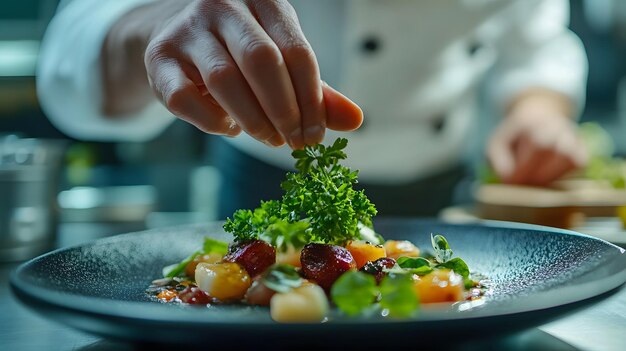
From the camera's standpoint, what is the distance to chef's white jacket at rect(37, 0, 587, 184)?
232cm

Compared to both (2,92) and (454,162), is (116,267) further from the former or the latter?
(2,92)

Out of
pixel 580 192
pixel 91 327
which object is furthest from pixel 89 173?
pixel 91 327

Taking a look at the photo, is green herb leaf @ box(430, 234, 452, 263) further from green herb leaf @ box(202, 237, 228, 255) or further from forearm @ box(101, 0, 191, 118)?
forearm @ box(101, 0, 191, 118)

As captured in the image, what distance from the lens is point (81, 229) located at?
271 cm

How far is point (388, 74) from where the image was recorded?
2.57m

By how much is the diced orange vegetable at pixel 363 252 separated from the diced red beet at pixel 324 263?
95mm

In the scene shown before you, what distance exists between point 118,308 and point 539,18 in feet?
8.58

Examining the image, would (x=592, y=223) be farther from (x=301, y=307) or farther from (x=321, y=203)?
(x=301, y=307)

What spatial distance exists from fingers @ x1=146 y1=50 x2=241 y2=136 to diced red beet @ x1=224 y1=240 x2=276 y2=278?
191 mm

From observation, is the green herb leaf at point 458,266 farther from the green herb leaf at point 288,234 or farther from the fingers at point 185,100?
A: the fingers at point 185,100

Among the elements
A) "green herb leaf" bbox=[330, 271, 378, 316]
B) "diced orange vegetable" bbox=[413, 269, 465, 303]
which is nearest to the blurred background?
"diced orange vegetable" bbox=[413, 269, 465, 303]

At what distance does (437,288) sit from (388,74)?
1.66 metres

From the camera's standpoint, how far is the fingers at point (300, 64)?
108cm

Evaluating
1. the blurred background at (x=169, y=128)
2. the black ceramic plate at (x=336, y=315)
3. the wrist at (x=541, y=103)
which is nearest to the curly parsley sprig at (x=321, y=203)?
the black ceramic plate at (x=336, y=315)
